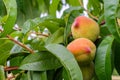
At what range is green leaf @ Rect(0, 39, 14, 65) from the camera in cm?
66

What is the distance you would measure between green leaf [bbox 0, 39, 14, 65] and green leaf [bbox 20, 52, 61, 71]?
63 millimetres

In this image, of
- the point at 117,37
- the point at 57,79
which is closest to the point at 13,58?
the point at 57,79

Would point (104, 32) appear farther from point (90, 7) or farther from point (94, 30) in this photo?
point (90, 7)

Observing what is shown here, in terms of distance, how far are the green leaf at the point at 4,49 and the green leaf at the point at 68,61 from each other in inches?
4.8

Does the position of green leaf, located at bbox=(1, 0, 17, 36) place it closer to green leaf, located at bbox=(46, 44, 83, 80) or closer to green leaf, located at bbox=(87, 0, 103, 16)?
green leaf, located at bbox=(46, 44, 83, 80)

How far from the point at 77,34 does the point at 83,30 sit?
0.02 m

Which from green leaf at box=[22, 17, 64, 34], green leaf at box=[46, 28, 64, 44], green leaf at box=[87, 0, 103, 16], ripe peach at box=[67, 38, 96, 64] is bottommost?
ripe peach at box=[67, 38, 96, 64]

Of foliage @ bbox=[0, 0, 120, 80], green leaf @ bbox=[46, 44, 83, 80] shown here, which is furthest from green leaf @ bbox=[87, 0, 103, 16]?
green leaf @ bbox=[46, 44, 83, 80]

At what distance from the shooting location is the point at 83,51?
1.96 ft

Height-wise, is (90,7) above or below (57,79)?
above

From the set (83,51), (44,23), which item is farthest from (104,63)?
(44,23)

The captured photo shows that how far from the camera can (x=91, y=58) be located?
609 millimetres

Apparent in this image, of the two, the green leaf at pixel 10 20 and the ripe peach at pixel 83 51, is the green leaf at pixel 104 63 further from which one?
the green leaf at pixel 10 20

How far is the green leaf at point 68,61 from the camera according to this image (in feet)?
1.77
